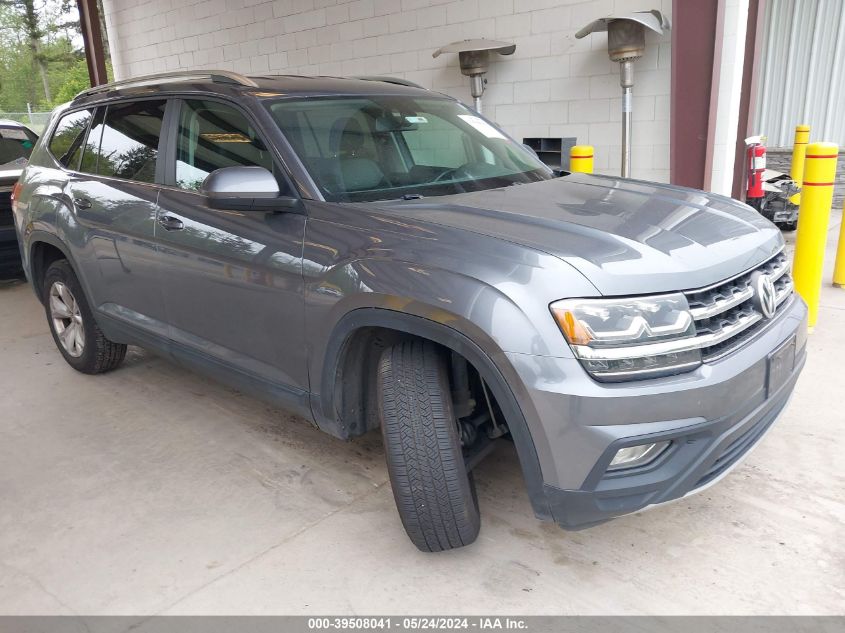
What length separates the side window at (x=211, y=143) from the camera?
2.95 m

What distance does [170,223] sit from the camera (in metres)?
3.20

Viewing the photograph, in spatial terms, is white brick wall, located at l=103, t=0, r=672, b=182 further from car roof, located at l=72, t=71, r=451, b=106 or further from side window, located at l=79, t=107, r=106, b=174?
side window, located at l=79, t=107, r=106, b=174

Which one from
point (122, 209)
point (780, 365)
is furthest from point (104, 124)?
point (780, 365)

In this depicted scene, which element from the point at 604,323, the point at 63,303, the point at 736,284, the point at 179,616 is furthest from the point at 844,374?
the point at 63,303

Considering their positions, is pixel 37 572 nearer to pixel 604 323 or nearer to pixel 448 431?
pixel 448 431

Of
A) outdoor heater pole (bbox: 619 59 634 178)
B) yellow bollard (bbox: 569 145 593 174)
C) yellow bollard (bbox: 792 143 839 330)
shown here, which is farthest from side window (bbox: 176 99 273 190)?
outdoor heater pole (bbox: 619 59 634 178)

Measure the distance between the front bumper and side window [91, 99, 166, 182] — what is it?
2370 millimetres

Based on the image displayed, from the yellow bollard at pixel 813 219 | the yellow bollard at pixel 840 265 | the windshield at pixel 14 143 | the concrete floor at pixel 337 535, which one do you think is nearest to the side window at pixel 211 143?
the concrete floor at pixel 337 535

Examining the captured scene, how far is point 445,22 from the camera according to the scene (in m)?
7.21

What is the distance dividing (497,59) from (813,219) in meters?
3.70

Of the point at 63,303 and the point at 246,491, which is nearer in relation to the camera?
the point at 246,491

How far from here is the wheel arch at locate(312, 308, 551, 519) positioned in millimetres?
2070

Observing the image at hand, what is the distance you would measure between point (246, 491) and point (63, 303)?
7.29ft

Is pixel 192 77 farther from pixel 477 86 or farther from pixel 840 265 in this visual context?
pixel 840 265
